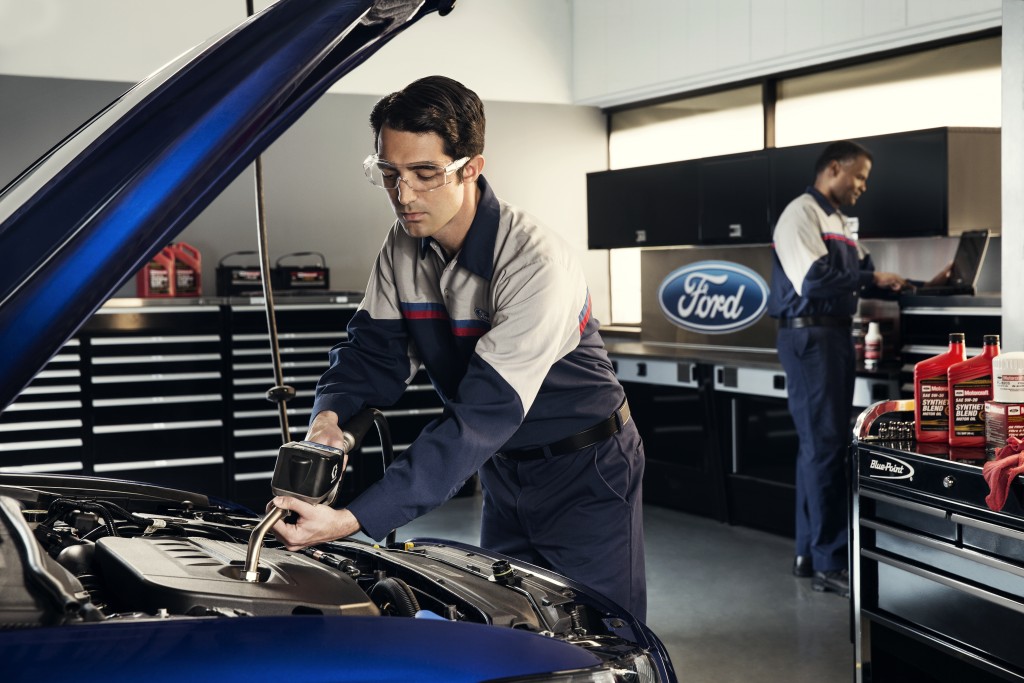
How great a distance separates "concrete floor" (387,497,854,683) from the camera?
10.8 ft

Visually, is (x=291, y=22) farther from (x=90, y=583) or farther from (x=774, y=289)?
(x=774, y=289)

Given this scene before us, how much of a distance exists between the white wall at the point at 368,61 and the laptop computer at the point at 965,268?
2.59 metres

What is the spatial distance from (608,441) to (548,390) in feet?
0.53

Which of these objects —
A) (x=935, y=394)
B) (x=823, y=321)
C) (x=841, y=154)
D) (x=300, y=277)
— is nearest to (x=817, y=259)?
(x=823, y=321)

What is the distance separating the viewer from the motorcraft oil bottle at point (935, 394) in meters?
Answer: 2.51

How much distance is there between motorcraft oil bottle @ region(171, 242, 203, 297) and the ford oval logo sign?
2.62m

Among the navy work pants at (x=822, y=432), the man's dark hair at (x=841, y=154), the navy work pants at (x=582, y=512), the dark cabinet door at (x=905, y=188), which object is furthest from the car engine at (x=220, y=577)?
→ the dark cabinet door at (x=905, y=188)

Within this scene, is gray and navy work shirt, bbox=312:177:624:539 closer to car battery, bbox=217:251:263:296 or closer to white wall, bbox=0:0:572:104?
white wall, bbox=0:0:572:104

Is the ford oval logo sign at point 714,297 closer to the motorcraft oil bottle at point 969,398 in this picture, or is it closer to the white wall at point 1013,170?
the white wall at point 1013,170

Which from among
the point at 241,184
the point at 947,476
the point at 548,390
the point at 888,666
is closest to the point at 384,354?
the point at 548,390

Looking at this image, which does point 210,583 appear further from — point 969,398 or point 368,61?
point 368,61

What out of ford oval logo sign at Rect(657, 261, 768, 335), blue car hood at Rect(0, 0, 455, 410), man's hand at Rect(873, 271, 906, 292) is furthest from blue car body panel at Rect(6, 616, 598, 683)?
ford oval logo sign at Rect(657, 261, 768, 335)

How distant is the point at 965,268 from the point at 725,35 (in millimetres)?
1978

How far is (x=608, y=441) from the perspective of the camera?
2002mm
